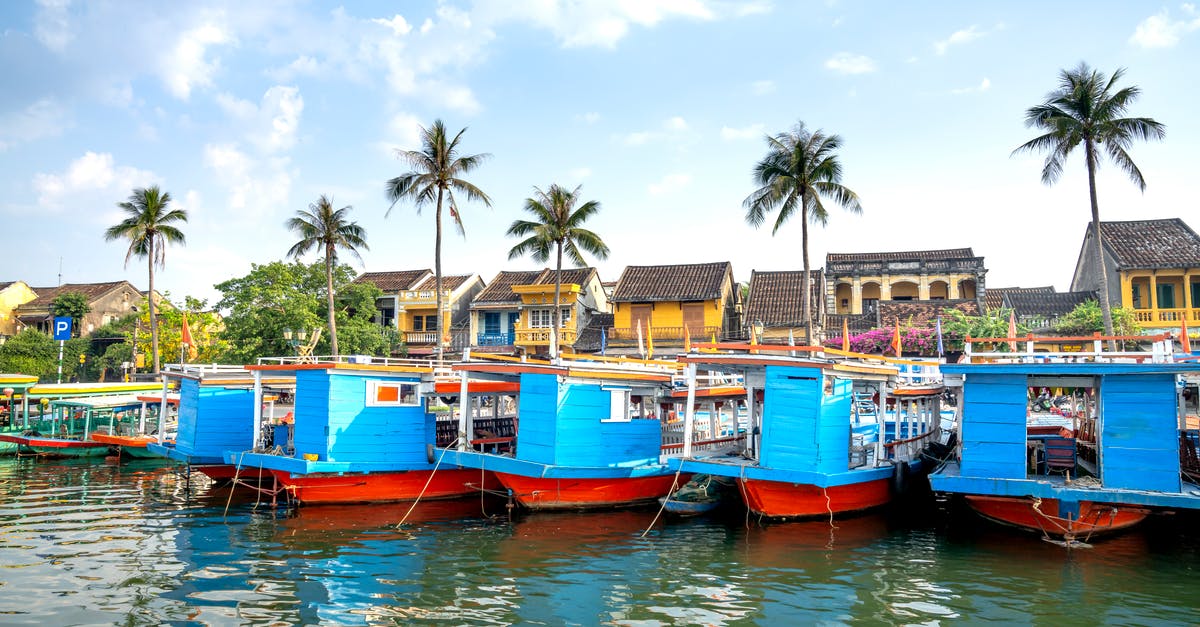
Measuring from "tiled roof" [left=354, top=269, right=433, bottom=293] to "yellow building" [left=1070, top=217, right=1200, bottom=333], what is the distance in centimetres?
3616

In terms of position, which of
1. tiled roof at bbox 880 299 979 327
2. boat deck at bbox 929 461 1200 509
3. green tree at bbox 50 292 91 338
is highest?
green tree at bbox 50 292 91 338

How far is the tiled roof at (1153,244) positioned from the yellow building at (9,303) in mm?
67452

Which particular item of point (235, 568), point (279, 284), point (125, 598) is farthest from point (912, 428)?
point (279, 284)

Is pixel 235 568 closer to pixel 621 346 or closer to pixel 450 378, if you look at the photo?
pixel 450 378

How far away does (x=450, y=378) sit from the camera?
1966cm

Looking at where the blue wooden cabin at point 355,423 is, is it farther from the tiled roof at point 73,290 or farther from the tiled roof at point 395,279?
the tiled roof at point 73,290

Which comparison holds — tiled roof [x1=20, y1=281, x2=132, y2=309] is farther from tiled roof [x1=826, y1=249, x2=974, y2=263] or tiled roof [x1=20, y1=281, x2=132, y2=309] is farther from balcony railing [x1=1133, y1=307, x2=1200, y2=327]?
balcony railing [x1=1133, y1=307, x2=1200, y2=327]

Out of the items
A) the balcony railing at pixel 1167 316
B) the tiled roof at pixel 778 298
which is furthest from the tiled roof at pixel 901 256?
the balcony railing at pixel 1167 316

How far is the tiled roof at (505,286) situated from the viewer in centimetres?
4500

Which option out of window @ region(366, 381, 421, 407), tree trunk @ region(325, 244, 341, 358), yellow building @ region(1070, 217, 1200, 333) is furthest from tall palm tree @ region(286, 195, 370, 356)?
yellow building @ region(1070, 217, 1200, 333)

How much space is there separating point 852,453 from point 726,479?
3630 millimetres

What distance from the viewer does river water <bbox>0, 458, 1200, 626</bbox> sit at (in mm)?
10609

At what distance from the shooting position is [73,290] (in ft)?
192

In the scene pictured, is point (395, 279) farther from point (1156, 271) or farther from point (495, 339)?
point (1156, 271)
